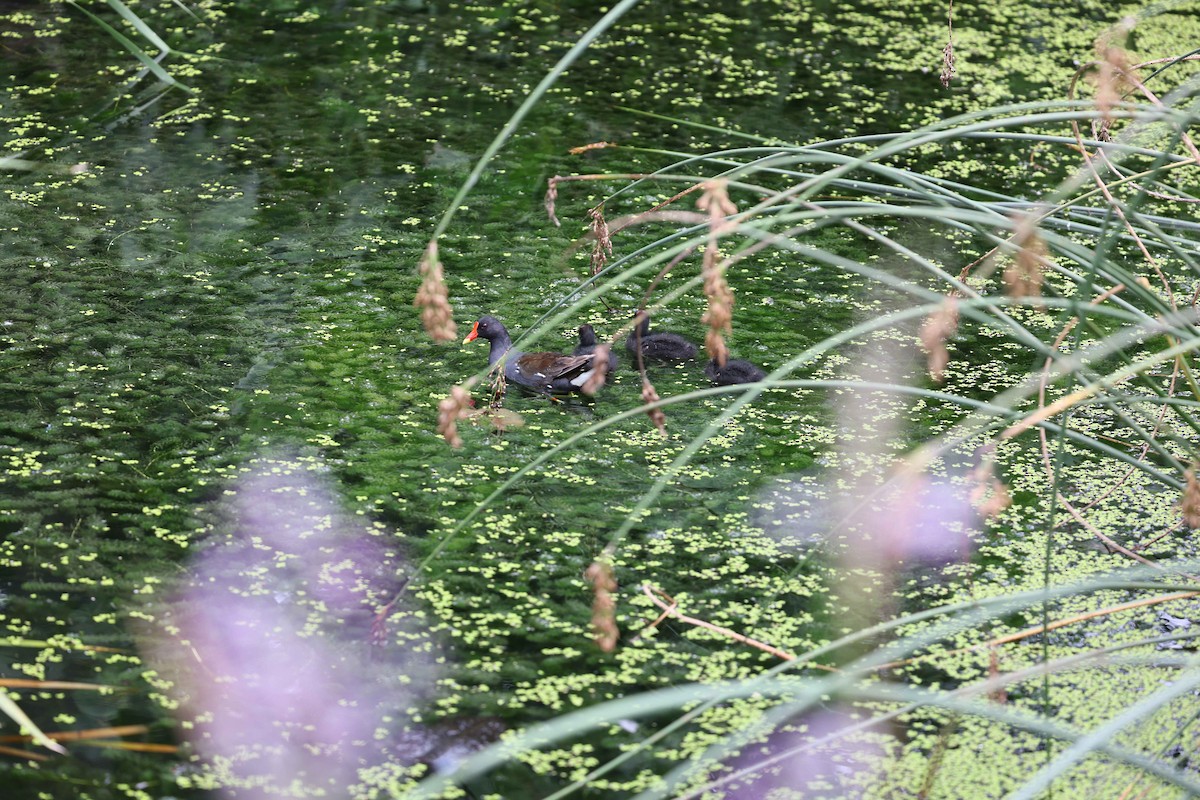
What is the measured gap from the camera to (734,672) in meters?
2.36

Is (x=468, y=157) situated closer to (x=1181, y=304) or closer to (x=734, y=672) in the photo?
(x=1181, y=304)

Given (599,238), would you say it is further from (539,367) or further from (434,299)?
(539,367)

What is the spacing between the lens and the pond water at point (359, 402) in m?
2.30

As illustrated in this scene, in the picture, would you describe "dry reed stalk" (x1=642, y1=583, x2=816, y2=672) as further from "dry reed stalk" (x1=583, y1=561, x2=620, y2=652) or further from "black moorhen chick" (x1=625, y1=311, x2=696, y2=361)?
"black moorhen chick" (x1=625, y1=311, x2=696, y2=361)

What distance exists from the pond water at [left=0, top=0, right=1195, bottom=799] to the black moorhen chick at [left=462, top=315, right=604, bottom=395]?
0.08 m


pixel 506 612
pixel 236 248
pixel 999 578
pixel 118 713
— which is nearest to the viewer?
pixel 118 713

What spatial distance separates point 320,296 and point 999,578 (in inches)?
80.5

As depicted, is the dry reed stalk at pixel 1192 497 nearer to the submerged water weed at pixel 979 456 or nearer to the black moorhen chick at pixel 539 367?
the submerged water weed at pixel 979 456

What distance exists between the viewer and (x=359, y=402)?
3273 mm

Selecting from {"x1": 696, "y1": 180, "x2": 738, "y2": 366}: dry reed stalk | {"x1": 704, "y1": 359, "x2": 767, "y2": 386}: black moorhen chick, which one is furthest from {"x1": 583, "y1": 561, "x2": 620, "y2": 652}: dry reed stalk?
{"x1": 704, "y1": 359, "x2": 767, "y2": 386}: black moorhen chick

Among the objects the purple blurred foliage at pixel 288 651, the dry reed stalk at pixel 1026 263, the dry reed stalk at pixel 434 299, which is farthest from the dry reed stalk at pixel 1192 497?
the purple blurred foliage at pixel 288 651

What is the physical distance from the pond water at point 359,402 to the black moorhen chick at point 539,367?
0.08m

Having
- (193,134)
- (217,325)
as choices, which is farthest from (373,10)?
(217,325)

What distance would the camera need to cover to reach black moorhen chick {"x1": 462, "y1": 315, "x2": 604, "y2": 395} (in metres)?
Result: 3.49
